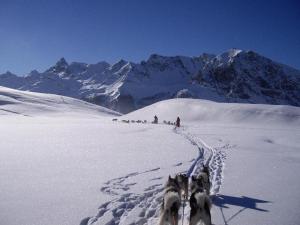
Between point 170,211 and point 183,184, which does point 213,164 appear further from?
point 170,211

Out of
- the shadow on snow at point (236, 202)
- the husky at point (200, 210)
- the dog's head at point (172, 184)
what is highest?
the dog's head at point (172, 184)

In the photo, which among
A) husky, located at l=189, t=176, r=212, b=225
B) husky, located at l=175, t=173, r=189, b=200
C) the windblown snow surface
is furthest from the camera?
husky, located at l=175, t=173, r=189, b=200

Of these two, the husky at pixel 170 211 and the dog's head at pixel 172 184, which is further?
the dog's head at pixel 172 184

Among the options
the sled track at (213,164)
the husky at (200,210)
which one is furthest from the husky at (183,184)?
the husky at (200,210)

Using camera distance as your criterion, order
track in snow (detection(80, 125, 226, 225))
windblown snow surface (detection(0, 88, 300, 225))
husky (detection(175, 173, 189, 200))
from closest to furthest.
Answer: track in snow (detection(80, 125, 226, 225)) → windblown snow surface (detection(0, 88, 300, 225)) → husky (detection(175, 173, 189, 200))

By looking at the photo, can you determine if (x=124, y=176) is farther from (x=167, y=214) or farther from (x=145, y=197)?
(x=167, y=214)

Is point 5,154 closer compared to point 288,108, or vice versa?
point 5,154

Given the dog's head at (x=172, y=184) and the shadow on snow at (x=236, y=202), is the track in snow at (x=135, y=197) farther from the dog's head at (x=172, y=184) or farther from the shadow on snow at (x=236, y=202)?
the shadow on snow at (x=236, y=202)

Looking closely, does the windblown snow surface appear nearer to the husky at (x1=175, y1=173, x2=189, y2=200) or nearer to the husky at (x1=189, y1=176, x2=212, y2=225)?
the husky at (x1=175, y1=173, x2=189, y2=200)

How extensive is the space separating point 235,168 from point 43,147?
951cm

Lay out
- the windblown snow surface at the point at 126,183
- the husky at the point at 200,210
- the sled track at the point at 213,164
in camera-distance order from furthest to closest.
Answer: the sled track at the point at 213,164 < the windblown snow surface at the point at 126,183 < the husky at the point at 200,210

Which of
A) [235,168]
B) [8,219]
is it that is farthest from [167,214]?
[235,168]

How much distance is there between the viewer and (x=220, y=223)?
7.90 meters

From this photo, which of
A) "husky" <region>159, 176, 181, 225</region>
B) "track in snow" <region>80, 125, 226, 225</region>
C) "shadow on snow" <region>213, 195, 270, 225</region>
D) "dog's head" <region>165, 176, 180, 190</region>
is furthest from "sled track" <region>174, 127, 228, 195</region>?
"husky" <region>159, 176, 181, 225</region>
